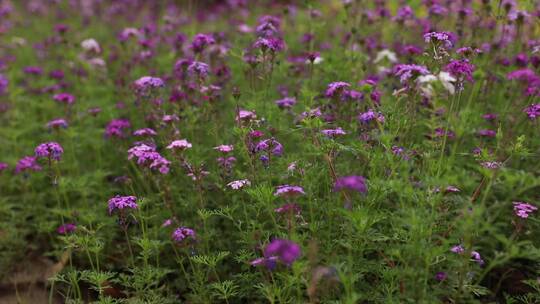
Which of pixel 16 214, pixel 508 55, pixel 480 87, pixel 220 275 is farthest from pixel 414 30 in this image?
pixel 16 214

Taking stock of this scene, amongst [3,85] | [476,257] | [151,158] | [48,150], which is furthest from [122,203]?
[3,85]

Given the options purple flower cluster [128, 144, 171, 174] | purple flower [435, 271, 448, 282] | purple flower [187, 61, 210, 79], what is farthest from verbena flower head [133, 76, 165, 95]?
purple flower [435, 271, 448, 282]

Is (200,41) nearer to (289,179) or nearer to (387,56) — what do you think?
(289,179)

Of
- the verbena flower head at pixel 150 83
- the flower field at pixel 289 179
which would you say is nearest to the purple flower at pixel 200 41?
the flower field at pixel 289 179

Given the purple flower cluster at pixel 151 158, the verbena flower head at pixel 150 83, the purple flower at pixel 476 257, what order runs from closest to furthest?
1. the purple flower at pixel 476 257
2. the purple flower cluster at pixel 151 158
3. the verbena flower head at pixel 150 83

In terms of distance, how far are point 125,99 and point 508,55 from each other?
389cm

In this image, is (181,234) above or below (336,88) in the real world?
below

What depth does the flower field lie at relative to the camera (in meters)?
2.99

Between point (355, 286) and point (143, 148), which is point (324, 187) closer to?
point (355, 286)

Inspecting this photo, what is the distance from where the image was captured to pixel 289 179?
4.06 m

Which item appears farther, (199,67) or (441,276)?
(199,67)

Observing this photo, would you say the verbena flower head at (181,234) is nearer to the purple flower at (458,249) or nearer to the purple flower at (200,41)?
the purple flower at (458,249)

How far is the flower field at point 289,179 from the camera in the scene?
9.82 ft

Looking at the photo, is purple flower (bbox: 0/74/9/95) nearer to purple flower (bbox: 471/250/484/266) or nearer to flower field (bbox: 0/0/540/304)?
flower field (bbox: 0/0/540/304)
